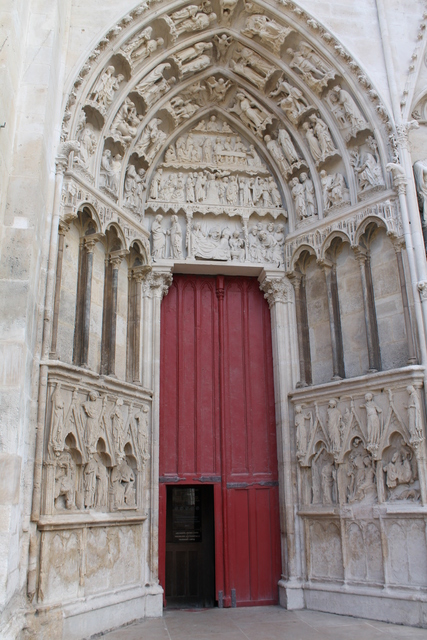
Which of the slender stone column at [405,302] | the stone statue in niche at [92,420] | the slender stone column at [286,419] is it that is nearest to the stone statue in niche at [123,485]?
the stone statue in niche at [92,420]

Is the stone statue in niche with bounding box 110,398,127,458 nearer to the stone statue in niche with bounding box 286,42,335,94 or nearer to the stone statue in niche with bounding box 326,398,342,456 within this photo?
the stone statue in niche with bounding box 326,398,342,456

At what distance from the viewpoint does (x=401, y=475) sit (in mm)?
6074

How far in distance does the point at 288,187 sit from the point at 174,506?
178 inches

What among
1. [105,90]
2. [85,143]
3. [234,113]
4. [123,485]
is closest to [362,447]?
[123,485]

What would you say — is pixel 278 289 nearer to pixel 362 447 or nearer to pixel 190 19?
pixel 362 447

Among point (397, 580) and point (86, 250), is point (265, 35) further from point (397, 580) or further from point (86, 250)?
point (397, 580)

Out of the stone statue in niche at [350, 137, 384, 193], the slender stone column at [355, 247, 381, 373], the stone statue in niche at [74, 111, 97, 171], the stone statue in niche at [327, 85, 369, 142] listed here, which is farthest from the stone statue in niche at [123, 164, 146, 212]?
the slender stone column at [355, 247, 381, 373]

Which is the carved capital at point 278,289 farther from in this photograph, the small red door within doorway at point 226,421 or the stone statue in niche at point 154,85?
the stone statue in niche at point 154,85

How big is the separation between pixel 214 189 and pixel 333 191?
1.67 metres

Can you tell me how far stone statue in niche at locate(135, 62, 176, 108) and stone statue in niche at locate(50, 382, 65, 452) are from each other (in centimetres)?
398

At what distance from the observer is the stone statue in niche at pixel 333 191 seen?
24.0 ft

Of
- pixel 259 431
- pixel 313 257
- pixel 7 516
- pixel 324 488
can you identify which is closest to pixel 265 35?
pixel 313 257

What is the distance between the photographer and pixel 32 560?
16.4 ft

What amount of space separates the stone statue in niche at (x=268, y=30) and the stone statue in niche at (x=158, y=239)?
8.74 ft
